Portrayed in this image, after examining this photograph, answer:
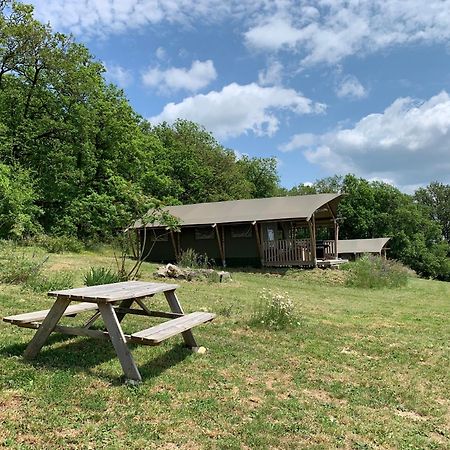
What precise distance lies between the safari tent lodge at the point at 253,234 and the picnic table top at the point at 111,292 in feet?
46.8

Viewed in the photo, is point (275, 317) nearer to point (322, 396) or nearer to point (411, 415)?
point (322, 396)

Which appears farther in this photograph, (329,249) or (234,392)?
(329,249)

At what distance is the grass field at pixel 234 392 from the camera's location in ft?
10.9

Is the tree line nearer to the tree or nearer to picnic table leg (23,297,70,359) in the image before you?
picnic table leg (23,297,70,359)

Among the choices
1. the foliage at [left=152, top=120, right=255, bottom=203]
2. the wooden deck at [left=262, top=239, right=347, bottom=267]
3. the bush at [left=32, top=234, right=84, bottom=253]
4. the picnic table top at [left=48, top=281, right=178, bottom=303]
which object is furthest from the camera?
the foliage at [left=152, top=120, right=255, bottom=203]

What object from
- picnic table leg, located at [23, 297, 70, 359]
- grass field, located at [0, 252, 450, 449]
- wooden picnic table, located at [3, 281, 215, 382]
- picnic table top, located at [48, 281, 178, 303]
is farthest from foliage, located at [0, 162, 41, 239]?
picnic table leg, located at [23, 297, 70, 359]

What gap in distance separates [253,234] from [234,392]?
17.4m

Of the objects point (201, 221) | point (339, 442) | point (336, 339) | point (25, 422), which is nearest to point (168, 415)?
point (25, 422)

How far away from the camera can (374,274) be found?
57.4ft

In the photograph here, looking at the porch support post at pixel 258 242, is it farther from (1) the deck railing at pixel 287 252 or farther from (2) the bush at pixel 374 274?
(2) the bush at pixel 374 274

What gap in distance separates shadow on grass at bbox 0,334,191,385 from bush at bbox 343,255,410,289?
42.3 ft

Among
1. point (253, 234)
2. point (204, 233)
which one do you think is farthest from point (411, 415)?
point (204, 233)

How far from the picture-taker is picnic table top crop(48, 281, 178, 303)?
4.28 metres

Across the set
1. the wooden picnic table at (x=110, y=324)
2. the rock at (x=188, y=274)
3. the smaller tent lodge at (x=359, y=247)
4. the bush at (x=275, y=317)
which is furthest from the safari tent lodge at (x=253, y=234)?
the smaller tent lodge at (x=359, y=247)
